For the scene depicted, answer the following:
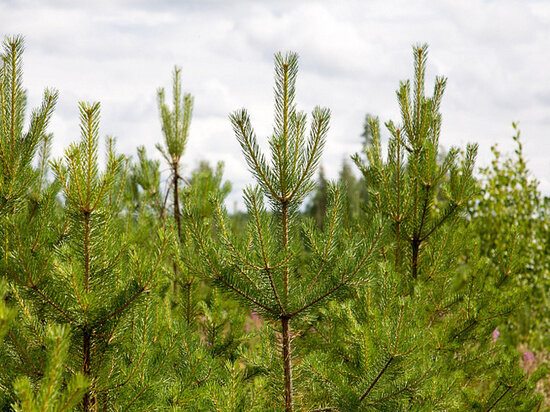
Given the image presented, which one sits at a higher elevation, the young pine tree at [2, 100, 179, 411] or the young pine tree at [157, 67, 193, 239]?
the young pine tree at [157, 67, 193, 239]

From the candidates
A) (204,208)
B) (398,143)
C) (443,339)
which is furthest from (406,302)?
(204,208)

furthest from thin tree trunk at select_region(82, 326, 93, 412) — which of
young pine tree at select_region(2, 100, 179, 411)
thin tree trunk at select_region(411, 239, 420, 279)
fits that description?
thin tree trunk at select_region(411, 239, 420, 279)

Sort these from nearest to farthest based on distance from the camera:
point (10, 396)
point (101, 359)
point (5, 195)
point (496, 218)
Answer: point (10, 396)
point (101, 359)
point (5, 195)
point (496, 218)

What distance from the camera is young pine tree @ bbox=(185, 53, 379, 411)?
2.08 meters

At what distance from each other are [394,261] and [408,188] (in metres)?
0.62

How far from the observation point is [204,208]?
447 centimetres

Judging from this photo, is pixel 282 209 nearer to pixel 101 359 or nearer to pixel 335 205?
pixel 335 205

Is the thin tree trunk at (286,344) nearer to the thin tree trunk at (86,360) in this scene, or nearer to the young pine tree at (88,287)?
the young pine tree at (88,287)

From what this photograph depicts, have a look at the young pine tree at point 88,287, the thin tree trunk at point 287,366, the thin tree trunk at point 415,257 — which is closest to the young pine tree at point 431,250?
the thin tree trunk at point 415,257

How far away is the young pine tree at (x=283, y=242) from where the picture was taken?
208 centimetres

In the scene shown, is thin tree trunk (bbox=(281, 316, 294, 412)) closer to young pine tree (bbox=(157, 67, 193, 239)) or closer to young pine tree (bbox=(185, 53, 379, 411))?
young pine tree (bbox=(185, 53, 379, 411))

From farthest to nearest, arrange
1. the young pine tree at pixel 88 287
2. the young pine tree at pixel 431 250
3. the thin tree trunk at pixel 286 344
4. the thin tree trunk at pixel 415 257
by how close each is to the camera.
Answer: the thin tree trunk at pixel 415 257 < the young pine tree at pixel 431 250 < the thin tree trunk at pixel 286 344 < the young pine tree at pixel 88 287

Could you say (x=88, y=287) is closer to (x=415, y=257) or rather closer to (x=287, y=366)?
(x=287, y=366)

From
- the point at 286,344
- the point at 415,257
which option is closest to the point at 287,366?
the point at 286,344
